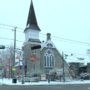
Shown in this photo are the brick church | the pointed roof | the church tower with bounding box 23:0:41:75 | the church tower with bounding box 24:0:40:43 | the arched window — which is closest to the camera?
the church tower with bounding box 23:0:41:75

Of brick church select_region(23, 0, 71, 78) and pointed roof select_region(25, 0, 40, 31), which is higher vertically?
pointed roof select_region(25, 0, 40, 31)

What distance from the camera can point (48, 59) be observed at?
7838cm

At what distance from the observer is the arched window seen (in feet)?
255

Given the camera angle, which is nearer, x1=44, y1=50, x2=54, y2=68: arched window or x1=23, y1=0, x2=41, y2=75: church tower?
x1=23, y1=0, x2=41, y2=75: church tower

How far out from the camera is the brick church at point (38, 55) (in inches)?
2916

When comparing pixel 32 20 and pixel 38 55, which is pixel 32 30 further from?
pixel 38 55

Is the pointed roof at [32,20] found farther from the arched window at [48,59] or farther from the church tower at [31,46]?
the arched window at [48,59]

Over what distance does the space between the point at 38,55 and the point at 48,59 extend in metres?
3.92

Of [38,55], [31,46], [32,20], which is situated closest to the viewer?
[31,46]

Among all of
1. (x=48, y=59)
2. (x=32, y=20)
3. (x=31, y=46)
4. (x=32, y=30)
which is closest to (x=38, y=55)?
(x=31, y=46)

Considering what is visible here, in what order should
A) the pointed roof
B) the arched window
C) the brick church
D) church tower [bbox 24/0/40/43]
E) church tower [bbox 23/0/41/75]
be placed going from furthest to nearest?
the arched window < the pointed roof < church tower [bbox 24/0/40/43] < the brick church < church tower [bbox 23/0/41/75]

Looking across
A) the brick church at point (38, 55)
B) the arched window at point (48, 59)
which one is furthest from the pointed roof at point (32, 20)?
the arched window at point (48, 59)

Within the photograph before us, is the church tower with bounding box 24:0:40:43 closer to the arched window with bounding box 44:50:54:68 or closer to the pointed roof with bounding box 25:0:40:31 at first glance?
the pointed roof with bounding box 25:0:40:31

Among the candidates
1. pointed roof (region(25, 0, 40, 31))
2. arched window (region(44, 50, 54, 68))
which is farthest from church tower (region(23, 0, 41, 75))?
arched window (region(44, 50, 54, 68))
